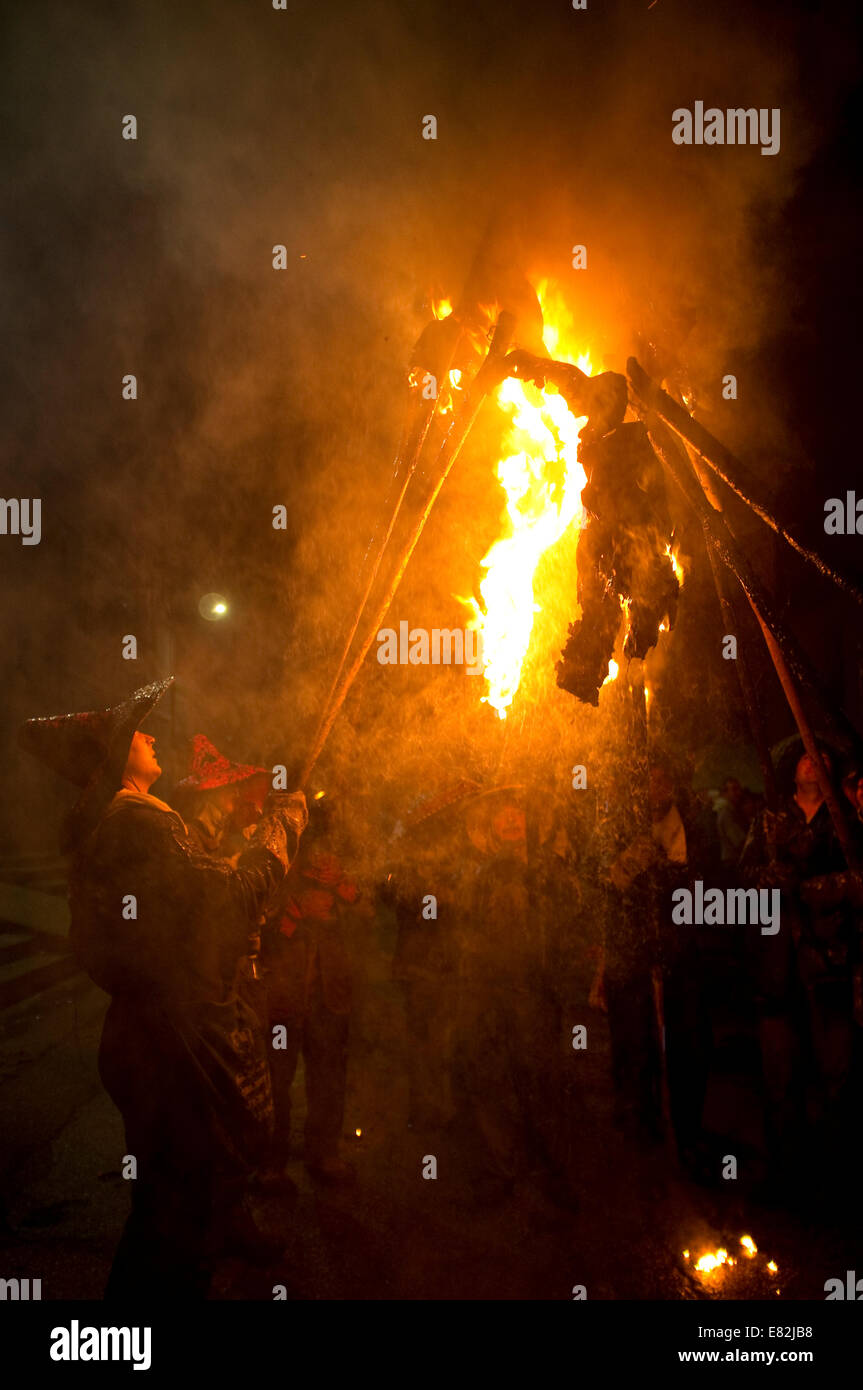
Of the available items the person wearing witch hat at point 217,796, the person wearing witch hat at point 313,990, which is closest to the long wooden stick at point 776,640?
the person wearing witch hat at point 313,990

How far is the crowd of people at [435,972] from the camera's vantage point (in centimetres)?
281

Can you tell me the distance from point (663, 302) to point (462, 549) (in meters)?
2.44

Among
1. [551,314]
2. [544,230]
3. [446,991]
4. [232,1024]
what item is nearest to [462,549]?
[551,314]

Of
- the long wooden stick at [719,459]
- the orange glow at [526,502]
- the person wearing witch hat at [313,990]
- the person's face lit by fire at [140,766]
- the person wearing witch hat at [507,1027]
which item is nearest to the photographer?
the long wooden stick at [719,459]

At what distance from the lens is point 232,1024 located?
298cm

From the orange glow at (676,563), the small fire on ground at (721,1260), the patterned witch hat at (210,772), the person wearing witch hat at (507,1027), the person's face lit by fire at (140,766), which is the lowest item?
the small fire on ground at (721,1260)

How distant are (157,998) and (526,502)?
11.0ft

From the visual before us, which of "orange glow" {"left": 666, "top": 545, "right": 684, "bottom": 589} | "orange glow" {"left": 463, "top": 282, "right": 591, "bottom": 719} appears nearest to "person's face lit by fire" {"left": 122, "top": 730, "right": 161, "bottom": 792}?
"orange glow" {"left": 463, "top": 282, "right": 591, "bottom": 719}

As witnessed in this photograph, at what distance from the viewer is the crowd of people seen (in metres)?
2.81

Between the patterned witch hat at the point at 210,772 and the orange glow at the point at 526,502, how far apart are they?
5.86 feet

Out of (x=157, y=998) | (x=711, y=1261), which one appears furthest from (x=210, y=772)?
(x=711, y=1261)

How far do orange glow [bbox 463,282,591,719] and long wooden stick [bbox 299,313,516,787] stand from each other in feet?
1.86

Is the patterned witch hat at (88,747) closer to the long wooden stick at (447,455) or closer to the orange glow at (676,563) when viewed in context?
the long wooden stick at (447,455)

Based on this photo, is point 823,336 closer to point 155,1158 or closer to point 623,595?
point 623,595
